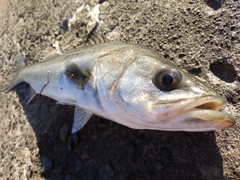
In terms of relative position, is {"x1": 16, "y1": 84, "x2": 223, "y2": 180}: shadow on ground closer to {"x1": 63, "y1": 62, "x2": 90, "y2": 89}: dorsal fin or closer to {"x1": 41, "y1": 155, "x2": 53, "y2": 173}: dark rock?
{"x1": 41, "y1": 155, "x2": 53, "y2": 173}: dark rock

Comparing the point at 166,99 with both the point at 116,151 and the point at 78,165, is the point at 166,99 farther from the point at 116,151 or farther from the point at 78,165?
the point at 78,165

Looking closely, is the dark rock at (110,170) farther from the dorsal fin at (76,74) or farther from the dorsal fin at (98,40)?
the dorsal fin at (98,40)

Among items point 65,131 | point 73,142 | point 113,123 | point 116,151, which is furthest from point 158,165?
point 65,131

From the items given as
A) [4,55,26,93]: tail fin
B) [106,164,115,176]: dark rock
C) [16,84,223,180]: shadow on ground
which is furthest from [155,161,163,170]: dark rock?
[4,55,26,93]: tail fin

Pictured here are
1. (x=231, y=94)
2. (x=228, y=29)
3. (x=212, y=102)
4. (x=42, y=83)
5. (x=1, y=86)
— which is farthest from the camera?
(x=1, y=86)

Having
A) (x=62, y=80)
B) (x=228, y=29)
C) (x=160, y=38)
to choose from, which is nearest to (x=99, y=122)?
(x=62, y=80)

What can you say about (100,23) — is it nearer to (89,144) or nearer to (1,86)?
(89,144)

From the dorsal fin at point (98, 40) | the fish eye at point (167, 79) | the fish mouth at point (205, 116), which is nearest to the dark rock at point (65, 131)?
the dorsal fin at point (98, 40)
